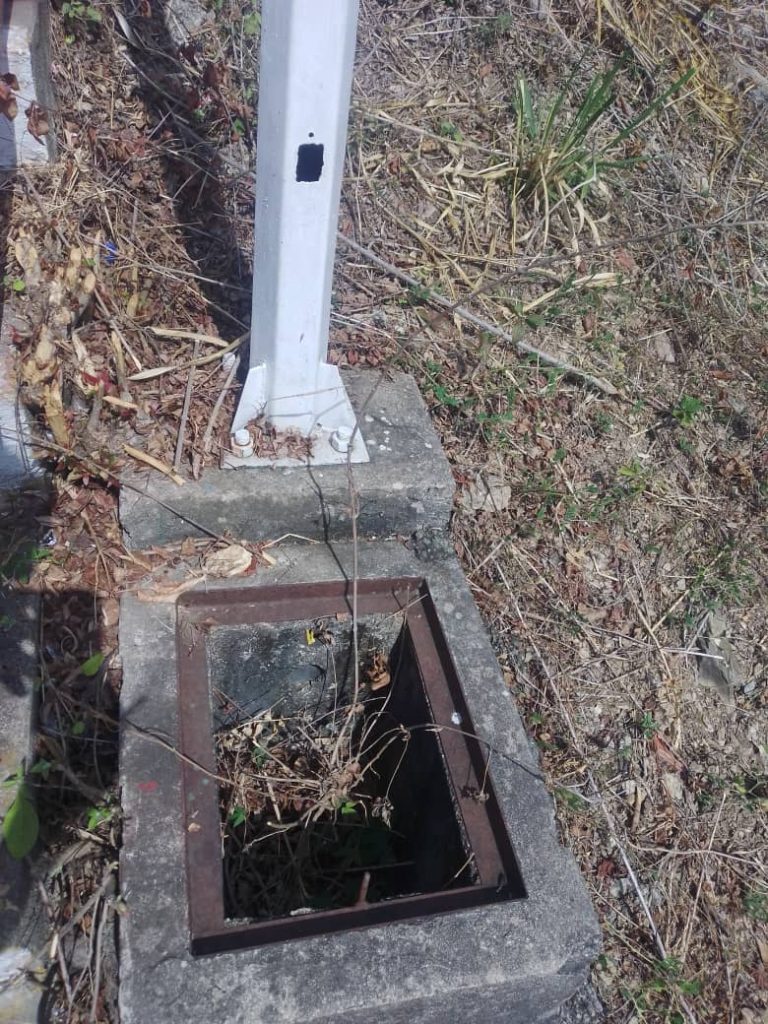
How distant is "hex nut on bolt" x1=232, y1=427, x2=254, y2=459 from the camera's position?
2.07 metres

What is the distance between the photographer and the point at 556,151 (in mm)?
3383

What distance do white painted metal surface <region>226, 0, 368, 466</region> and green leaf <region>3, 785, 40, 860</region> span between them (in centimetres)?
94

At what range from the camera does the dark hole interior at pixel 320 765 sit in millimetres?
2113

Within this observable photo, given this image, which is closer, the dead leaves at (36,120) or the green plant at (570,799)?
the green plant at (570,799)

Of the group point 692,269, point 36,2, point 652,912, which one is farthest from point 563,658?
point 36,2

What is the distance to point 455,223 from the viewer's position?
10.7 ft

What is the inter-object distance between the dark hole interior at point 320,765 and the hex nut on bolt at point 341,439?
1.56 ft

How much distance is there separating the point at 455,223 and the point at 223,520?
190cm

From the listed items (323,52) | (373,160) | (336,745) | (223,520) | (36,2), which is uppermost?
(36,2)

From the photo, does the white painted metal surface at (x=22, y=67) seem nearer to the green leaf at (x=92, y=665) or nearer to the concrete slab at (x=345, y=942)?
the concrete slab at (x=345, y=942)

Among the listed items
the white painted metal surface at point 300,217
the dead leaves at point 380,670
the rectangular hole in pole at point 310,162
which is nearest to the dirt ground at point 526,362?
the white painted metal surface at point 300,217

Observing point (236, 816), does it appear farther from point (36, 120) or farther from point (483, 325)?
point (36, 120)

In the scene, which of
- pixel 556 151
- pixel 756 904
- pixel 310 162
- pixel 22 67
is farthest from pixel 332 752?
pixel 556 151

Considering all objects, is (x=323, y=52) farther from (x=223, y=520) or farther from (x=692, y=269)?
(x=692, y=269)
